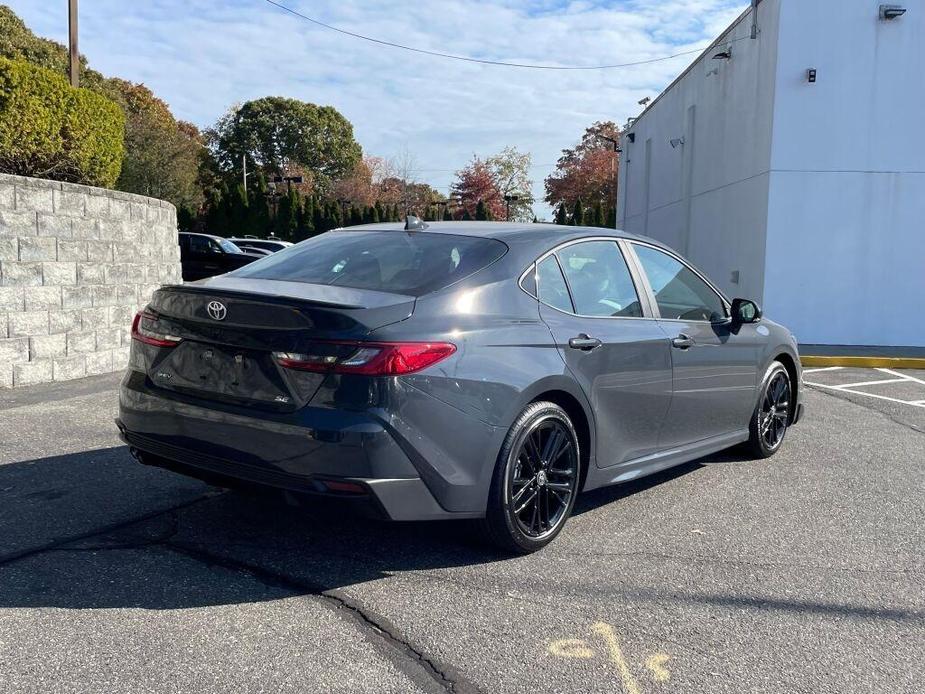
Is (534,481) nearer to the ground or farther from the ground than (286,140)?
nearer to the ground

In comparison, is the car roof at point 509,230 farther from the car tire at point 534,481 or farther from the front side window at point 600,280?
the car tire at point 534,481

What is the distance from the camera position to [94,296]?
340 inches

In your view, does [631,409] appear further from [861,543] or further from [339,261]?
[339,261]

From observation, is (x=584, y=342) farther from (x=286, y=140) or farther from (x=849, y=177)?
(x=286, y=140)

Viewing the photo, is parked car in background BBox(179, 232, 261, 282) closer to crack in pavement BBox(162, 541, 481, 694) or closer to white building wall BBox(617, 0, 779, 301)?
white building wall BBox(617, 0, 779, 301)

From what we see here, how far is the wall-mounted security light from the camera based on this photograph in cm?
1391

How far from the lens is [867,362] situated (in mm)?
12578

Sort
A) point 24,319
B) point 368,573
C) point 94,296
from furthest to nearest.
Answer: point 94,296, point 24,319, point 368,573

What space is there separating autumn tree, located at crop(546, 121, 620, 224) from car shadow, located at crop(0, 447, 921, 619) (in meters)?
56.0

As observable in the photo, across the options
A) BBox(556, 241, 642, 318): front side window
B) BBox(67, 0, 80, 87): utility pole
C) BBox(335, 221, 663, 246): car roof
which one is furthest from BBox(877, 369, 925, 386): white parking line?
BBox(67, 0, 80, 87): utility pole

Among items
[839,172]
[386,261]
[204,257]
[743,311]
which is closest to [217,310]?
[386,261]

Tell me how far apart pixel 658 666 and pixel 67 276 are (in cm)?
724

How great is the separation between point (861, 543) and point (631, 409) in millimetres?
1333

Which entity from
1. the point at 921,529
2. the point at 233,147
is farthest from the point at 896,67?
the point at 233,147
